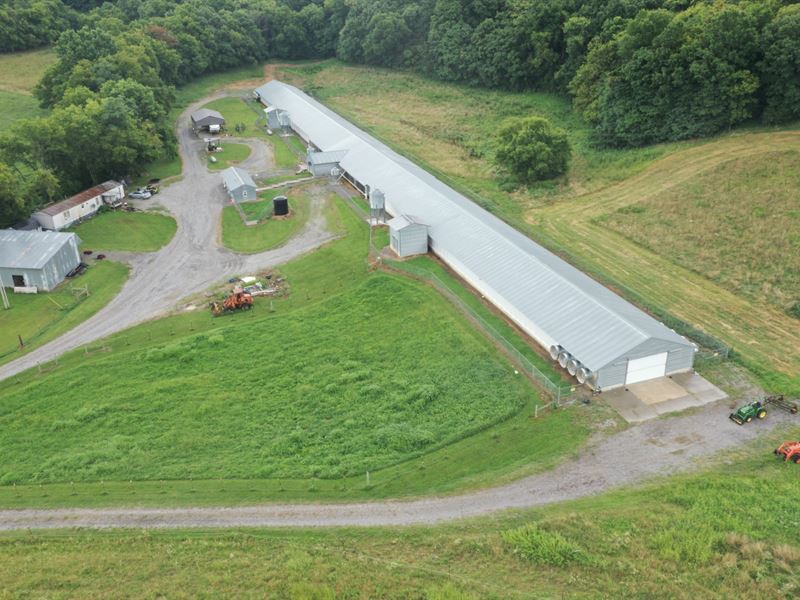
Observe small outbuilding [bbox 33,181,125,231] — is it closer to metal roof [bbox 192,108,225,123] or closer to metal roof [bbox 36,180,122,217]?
metal roof [bbox 36,180,122,217]


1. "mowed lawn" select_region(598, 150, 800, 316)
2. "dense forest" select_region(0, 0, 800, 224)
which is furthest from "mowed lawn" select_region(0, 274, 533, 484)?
"dense forest" select_region(0, 0, 800, 224)

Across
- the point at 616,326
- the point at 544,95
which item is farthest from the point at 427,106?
the point at 616,326

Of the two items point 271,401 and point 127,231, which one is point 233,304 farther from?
point 127,231

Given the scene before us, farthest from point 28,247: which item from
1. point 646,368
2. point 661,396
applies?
point 661,396

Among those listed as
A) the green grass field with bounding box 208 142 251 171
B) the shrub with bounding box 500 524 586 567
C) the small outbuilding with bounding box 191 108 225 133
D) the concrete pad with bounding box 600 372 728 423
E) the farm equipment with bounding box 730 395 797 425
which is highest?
the small outbuilding with bounding box 191 108 225 133

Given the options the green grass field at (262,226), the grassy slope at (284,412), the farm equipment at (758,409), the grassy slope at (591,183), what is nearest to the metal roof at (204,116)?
the grassy slope at (591,183)

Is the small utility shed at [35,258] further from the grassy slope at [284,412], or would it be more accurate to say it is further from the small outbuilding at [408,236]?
the small outbuilding at [408,236]
